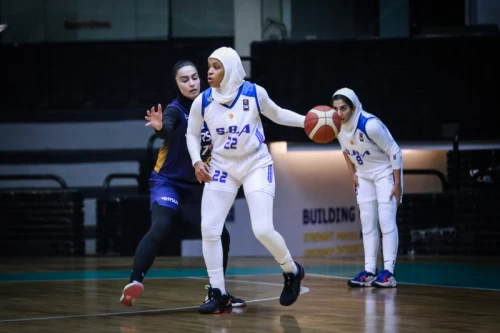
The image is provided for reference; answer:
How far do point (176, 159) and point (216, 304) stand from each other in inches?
50.8

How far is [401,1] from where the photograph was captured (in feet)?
49.4

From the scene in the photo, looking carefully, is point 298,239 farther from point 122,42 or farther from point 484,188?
point 122,42

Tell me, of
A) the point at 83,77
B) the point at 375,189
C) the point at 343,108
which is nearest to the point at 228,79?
the point at 343,108

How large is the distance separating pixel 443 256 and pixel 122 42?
22.2 ft

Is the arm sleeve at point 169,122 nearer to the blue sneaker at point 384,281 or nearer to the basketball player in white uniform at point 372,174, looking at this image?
the basketball player in white uniform at point 372,174

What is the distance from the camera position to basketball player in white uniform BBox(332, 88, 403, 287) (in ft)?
31.4

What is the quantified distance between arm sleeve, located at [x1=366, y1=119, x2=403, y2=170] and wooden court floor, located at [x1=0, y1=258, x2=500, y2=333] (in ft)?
4.03

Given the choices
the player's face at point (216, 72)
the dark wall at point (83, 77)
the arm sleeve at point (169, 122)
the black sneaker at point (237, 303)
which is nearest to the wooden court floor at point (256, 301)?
the black sneaker at point (237, 303)

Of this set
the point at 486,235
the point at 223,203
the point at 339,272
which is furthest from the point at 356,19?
the point at 223,203

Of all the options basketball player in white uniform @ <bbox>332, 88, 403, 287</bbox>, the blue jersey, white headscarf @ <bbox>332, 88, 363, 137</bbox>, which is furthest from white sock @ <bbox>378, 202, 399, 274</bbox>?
the blue jersey

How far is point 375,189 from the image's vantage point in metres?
9.89

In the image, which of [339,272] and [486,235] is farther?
[486,235]

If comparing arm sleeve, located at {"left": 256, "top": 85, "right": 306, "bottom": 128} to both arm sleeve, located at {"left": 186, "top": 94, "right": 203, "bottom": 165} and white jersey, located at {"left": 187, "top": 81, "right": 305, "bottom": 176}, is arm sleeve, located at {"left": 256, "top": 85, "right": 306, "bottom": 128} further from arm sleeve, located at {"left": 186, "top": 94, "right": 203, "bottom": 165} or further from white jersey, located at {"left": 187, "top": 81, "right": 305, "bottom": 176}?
arm sleeve, located at {"left": 186, "top": 94, "right": 203, "bottom": 165}

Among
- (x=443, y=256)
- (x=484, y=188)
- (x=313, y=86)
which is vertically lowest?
(x=443, y=256)
